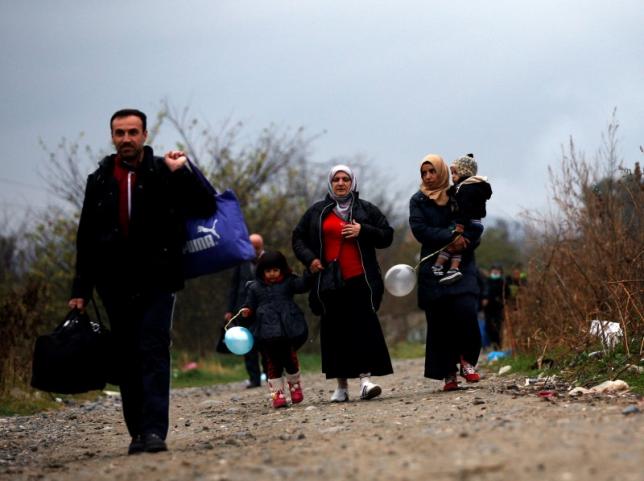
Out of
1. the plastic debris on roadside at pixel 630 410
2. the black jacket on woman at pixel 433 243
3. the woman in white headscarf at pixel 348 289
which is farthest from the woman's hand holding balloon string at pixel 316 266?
the plastic debris on roadside at pixel 630 410

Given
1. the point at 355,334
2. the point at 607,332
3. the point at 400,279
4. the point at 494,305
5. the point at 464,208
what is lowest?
the point at 607,332

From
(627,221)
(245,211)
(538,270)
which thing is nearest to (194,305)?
(245,211)

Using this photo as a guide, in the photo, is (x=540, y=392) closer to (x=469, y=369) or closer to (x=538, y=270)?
(x=469, y=369)

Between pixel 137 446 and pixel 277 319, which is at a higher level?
pixel 277 319

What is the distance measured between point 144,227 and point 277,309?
3.72m

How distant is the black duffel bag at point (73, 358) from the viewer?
24.8 ft

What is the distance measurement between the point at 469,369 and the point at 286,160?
59.0ft

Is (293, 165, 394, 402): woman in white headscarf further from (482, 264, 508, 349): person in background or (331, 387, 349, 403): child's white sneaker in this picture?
(482, 264, 508, 349): person in background

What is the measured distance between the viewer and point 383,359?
34.7 ft

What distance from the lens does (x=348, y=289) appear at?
34.6 ft

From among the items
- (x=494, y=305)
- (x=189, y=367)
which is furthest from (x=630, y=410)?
(x=189, y=367)

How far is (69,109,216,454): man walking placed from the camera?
7.35 m

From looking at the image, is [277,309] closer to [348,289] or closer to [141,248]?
[348,289]

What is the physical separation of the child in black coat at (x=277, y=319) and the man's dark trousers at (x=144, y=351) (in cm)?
338
